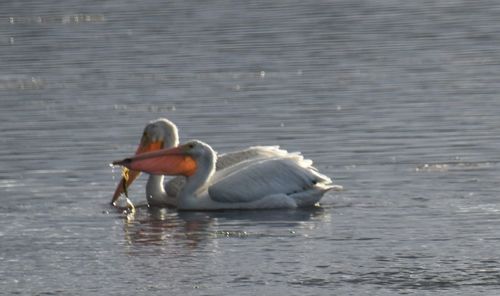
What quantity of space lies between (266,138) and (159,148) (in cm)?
193

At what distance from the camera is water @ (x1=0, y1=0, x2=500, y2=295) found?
410 inches

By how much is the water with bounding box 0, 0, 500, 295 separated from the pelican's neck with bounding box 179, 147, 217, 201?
0.19 m

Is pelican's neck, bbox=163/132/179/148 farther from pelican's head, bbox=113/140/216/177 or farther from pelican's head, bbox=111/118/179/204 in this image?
pelican's head, bbox=113/140/216/177

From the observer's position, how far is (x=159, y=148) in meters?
14.1

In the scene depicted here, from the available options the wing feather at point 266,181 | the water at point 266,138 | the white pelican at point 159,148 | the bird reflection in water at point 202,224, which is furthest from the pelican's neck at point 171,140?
the wing feather at point 266,181

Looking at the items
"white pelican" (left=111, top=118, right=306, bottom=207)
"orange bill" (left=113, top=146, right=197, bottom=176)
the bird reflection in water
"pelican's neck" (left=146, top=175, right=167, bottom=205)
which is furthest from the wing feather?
"pelican's neck" (left=146, top=175, right=167, bottom=205)

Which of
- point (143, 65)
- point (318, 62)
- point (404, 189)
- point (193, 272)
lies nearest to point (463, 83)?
point (318, 62)

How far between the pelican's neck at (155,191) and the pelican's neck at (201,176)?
0.74ft

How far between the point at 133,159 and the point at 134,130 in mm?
3038

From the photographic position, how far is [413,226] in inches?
460

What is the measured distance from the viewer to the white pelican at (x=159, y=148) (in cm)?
1346

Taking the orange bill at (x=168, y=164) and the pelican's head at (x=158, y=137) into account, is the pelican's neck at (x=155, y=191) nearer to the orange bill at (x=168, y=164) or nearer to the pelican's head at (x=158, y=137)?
the orange bill at (x=168, y=164)

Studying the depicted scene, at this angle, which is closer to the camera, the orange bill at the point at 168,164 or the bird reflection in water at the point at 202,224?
the bird reflection in water at the point at 202,224

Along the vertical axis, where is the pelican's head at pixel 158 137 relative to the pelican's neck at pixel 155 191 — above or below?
above
